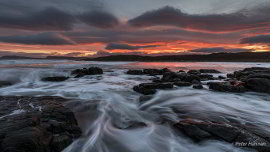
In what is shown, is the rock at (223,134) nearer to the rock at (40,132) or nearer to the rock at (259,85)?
the rock at (40,132)

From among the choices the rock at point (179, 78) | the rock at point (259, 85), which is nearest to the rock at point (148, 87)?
the rock at point (179, 78)

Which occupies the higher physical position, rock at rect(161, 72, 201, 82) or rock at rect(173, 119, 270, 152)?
rock at rect(161, 72, 201, 82)

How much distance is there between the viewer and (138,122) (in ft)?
18.1

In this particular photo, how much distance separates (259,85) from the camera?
33.0ft

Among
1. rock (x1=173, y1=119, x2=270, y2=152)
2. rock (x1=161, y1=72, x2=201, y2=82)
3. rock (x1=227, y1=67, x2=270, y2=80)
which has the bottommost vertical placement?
rock (x1=173, y1=119, x2=270, y2=152)

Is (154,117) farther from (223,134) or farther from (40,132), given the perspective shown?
(40,132)

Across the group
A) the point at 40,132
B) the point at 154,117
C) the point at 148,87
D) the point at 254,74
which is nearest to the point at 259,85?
the point at 254,74

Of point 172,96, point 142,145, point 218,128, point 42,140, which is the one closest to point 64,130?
point 42,140

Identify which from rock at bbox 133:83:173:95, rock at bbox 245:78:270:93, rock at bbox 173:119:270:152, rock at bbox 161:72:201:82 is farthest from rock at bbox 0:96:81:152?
rock at bbox 245:78:270:93

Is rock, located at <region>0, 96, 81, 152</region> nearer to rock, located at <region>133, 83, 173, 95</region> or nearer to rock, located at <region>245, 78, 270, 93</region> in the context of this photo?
rock, located at <region>133, 83, 173, 95</region>

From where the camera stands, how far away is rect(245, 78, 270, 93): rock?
9727 millimetres

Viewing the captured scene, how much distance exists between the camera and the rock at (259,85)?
973 cm

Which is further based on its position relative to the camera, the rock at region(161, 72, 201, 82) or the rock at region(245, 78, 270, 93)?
the rock at region(161, 72, 201, 82)

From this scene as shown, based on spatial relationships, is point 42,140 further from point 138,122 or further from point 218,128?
point 218,128
